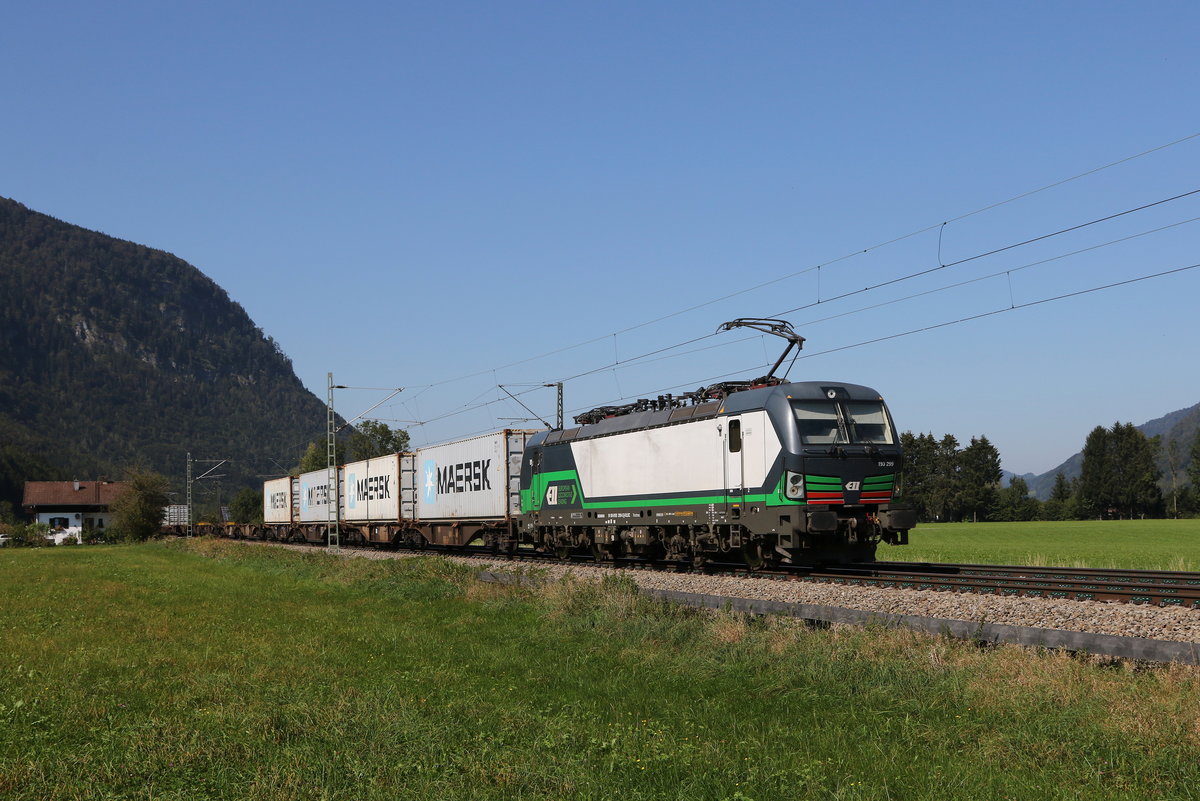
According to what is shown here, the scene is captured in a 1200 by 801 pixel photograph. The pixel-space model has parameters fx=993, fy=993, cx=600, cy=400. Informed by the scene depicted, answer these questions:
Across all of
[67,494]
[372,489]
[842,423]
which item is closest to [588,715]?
[842,423]

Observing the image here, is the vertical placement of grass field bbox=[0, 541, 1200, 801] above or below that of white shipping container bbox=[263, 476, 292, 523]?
below

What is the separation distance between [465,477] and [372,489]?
40.2 feet

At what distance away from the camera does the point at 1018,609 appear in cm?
1418

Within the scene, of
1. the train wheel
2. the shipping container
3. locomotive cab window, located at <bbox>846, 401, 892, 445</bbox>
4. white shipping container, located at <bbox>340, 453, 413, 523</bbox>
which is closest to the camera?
locomotive cab window, located at <bbox>846, 401, 892, 445</bbox>

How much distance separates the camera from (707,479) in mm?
22922

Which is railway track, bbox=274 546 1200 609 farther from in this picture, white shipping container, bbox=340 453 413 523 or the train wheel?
white shipping container, bbox=340 453 413 523

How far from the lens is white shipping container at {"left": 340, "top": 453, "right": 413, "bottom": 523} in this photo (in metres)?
45.4

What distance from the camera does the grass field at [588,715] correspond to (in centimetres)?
739

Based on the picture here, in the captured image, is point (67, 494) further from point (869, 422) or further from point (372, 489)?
point (869, 422)

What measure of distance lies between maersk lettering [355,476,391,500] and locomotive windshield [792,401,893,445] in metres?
29.3

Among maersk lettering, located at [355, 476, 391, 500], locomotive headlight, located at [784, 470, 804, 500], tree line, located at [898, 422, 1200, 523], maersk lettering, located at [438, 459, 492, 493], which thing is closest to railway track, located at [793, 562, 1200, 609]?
locomotive headlight, located at [784, 470, 804, 500]

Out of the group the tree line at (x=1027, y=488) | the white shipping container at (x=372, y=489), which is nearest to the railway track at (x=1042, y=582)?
the white shipping container at (x=372, y=489)

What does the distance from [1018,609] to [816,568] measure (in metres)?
8.64

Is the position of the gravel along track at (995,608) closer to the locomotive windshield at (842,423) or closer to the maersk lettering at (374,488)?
the locomotive windshield at (842,423)
